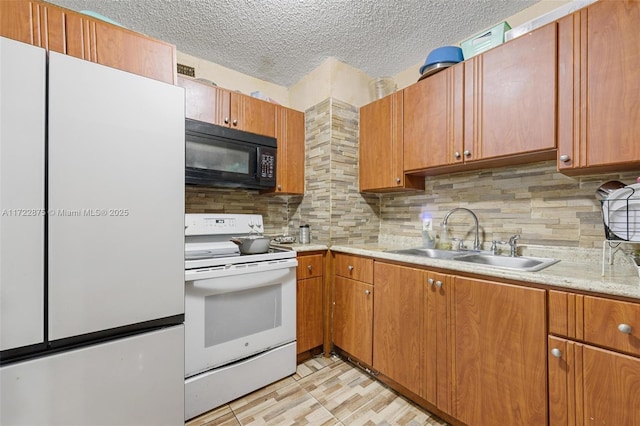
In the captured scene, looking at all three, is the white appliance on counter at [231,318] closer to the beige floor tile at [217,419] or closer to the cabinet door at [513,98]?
the beige floor tile at [217,419]

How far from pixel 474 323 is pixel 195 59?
2713 millimetres

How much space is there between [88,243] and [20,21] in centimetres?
89

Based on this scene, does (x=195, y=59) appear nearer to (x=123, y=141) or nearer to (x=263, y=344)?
(x=123, y=141)

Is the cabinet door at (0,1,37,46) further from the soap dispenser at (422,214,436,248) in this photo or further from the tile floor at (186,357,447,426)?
the soap dispenser at (422,214,436,248)

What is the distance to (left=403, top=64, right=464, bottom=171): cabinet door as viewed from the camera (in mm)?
1644

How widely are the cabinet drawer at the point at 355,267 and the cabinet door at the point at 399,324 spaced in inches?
2.6

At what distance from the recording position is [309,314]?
6.63 feet

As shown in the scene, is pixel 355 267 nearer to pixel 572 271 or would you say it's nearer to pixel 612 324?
pixel 572 271

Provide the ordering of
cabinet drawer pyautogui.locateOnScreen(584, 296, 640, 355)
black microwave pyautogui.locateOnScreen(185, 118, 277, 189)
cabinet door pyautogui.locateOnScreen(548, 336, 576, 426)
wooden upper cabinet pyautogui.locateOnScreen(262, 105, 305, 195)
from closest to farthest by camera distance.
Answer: cabinet drawer pyautogui.locateOnScreen(584, 296, 640, 355)
cabinet door pyautogui.locateOnScreen(548, 336, 576, 426)
black microwave pyautogui.locateOnScreen(185, 118, 277, 189)
wooden upper cabinet pyautogui.locateOnScreen(262, 105, 305, 195)

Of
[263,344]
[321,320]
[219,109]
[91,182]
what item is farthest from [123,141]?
[321,320]

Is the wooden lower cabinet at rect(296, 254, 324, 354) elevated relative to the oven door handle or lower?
lower

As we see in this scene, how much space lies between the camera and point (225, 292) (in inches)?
60.9

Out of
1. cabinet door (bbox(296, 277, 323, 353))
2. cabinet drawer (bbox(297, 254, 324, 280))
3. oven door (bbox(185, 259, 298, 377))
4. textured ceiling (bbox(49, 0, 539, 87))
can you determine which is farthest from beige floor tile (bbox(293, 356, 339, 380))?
textured ceiling (bbox(49, 0, 539, 87))

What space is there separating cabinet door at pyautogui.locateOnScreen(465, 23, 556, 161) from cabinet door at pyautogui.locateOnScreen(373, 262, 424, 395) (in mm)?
843
